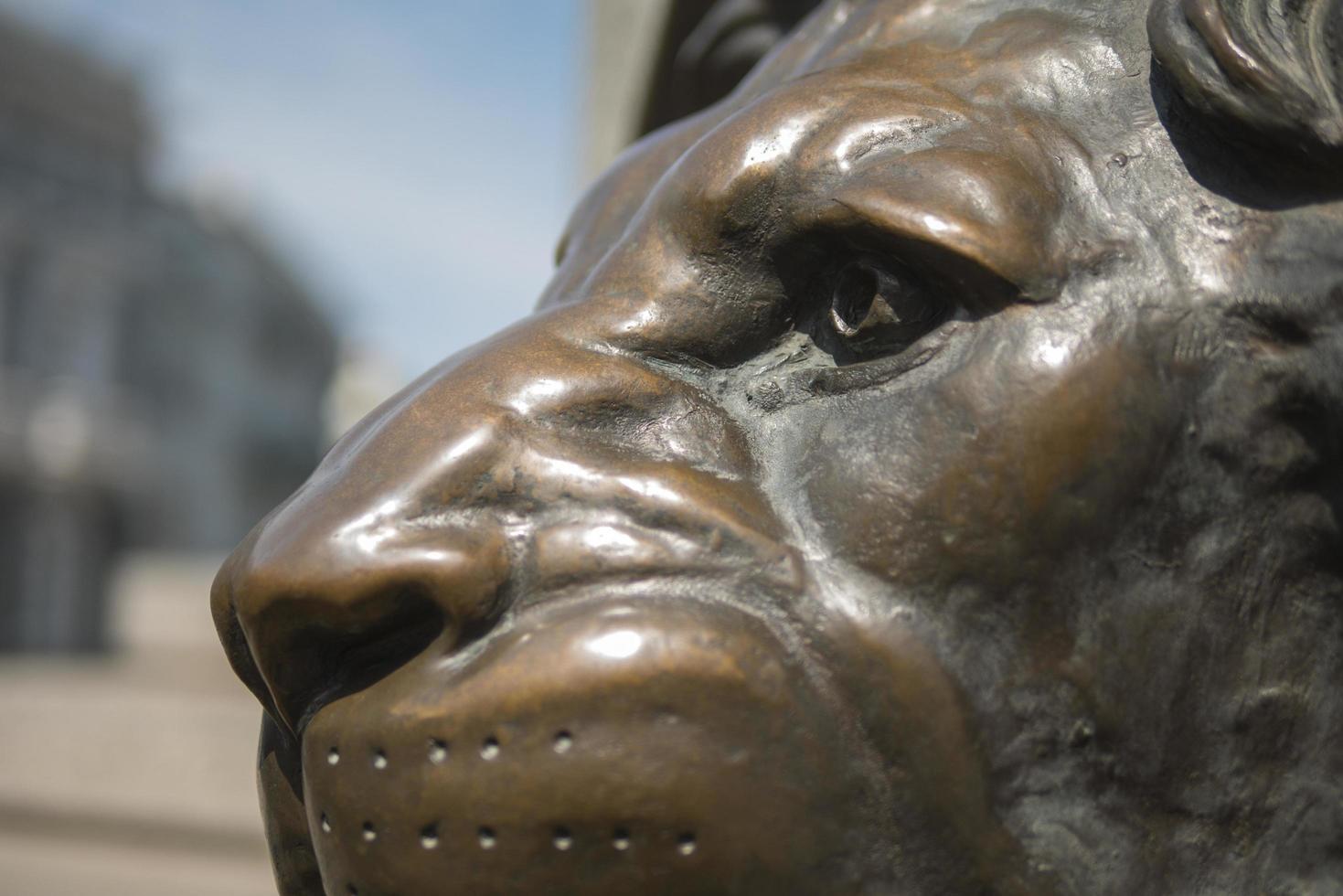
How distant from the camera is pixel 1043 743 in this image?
987mm

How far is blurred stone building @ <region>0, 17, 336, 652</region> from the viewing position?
16531mm

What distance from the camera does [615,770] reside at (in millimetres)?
912

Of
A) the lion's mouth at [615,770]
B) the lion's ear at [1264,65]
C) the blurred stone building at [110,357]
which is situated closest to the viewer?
the lion's mouth at [615,770]

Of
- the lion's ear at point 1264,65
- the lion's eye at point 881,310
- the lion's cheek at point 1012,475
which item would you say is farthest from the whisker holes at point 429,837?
the lion's ear at point 1264,65

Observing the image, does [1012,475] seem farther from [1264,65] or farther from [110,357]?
[110,357]

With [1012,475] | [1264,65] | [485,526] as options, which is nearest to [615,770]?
[485,526]

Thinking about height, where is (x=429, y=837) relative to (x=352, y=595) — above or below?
below

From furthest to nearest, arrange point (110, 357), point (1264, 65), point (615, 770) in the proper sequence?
1. point (110, 357)
2. point (1264, 65)
3. point (615, 770)

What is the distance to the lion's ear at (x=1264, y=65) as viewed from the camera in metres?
1.02

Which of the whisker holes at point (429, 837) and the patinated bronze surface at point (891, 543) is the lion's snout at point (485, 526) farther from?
the whisker holes at point (429, 837)

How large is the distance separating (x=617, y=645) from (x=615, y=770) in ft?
0.27

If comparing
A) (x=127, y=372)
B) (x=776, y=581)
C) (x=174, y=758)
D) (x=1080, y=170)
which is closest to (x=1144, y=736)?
(x=776, y=581)

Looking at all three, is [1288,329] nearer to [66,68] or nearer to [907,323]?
[907,323]

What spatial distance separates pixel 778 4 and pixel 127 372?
22.2 meters
